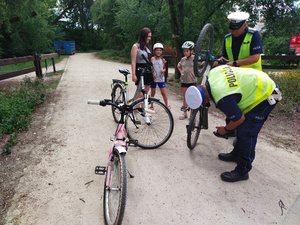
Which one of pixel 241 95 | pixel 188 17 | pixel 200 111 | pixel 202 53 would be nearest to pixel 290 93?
pixel 202 53

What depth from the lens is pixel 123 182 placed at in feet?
6.55

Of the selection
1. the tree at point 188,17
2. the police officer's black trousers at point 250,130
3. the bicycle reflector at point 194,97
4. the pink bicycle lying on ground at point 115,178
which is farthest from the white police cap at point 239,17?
the tree at point 188,17

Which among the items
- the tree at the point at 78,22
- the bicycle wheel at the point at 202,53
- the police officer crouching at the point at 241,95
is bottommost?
the police officer crouching at the point at 241,95

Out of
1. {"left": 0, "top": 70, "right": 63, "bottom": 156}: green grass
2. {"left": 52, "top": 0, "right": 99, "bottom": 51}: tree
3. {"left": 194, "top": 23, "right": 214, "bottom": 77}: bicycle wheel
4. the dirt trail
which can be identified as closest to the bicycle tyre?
the dirt trail

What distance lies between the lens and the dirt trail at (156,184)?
92.2 inches

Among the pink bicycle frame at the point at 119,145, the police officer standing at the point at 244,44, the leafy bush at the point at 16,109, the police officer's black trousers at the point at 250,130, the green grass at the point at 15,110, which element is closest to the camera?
the pink bicycle frame at the point at 119,145

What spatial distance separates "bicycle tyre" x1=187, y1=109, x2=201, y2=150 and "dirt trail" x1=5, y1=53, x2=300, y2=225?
16cm

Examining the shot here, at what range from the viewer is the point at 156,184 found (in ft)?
9.30

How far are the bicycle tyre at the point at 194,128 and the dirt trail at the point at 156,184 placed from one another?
0.53ft

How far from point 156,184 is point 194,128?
1261 millimetres

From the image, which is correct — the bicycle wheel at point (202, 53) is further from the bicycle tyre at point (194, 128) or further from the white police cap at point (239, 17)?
the bicycle tyre at point (194, 128)

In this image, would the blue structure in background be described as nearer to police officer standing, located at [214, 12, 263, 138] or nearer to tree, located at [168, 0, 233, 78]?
tree, located at [168, 0, 233, 78]

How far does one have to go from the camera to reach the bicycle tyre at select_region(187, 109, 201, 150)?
3.38 m

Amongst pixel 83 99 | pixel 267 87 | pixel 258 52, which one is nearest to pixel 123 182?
pixel 267 87
